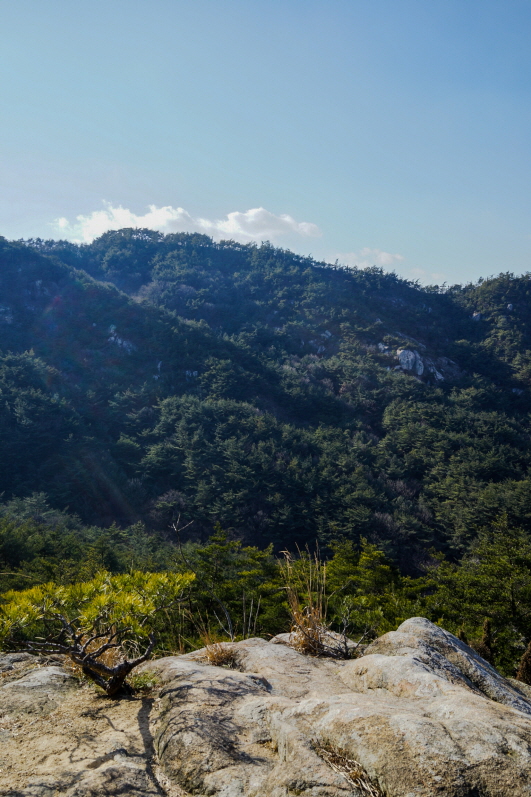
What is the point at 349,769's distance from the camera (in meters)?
1.57

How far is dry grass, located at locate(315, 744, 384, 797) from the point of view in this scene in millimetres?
1465

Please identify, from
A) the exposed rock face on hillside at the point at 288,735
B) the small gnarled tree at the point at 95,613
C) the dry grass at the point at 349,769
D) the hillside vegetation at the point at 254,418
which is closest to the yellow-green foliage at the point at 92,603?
the small gnarled tree at the point at 95,613

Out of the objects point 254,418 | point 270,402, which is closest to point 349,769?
point 254,418

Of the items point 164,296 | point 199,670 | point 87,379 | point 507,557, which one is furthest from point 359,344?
point 199,670

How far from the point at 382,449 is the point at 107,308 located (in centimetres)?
3002

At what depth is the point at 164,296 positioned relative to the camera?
55062 mm

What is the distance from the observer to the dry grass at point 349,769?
1.46m

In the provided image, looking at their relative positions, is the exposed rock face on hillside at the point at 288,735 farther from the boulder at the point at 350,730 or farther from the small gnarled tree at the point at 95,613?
the small gnarled tree at the point at 95,613

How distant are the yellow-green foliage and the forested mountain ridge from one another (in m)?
19.0

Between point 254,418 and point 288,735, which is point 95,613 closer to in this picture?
point 288,735

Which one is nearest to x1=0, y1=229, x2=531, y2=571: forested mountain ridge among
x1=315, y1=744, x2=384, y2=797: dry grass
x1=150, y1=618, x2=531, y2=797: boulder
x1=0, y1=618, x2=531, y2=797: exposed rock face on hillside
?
x1=150, y1=618, x2=531, y2=797: boulder

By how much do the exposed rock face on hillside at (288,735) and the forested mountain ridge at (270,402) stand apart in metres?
18.9

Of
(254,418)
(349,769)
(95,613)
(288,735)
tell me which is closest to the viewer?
(349,769)

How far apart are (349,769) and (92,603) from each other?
1579 millimetres
